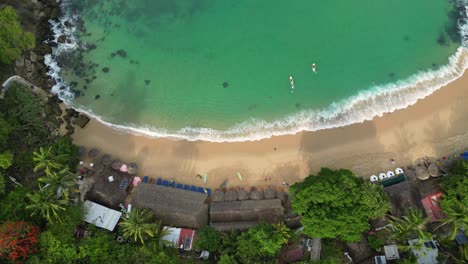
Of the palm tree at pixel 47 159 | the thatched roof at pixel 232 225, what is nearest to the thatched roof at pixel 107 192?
the palm tree at pixel 47 159

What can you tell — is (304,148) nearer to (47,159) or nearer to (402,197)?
(402,197)

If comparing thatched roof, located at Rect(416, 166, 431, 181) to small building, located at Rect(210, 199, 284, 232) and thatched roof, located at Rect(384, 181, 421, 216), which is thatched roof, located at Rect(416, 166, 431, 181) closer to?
thatched roof, located at Rect(384, 181, 421, 216)

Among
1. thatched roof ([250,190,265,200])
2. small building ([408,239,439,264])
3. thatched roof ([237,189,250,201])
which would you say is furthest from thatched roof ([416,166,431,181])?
thatched roof ([237,189,250,201])

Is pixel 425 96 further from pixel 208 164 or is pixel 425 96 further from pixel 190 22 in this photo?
pixel 190 22

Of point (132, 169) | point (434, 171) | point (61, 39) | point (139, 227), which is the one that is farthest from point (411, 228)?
point (61, 39)

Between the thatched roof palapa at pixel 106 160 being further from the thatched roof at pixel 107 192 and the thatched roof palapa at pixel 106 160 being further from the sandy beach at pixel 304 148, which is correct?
the thatched roof at pixel 107 192

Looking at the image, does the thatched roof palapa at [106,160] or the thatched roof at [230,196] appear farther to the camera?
the thatched roof palapa at [106,160]

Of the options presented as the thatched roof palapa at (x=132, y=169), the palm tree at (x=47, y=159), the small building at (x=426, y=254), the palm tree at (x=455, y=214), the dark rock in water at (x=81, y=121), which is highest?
the dark rock in water at (x=81, y=121)

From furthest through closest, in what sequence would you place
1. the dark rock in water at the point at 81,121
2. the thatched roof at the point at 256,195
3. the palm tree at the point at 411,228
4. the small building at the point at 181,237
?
the dark rock in water at the point at 81,121, the thatched roof at the point at 256,195, the small building at the point at 181,237, the palm tree at the point at 411,228
